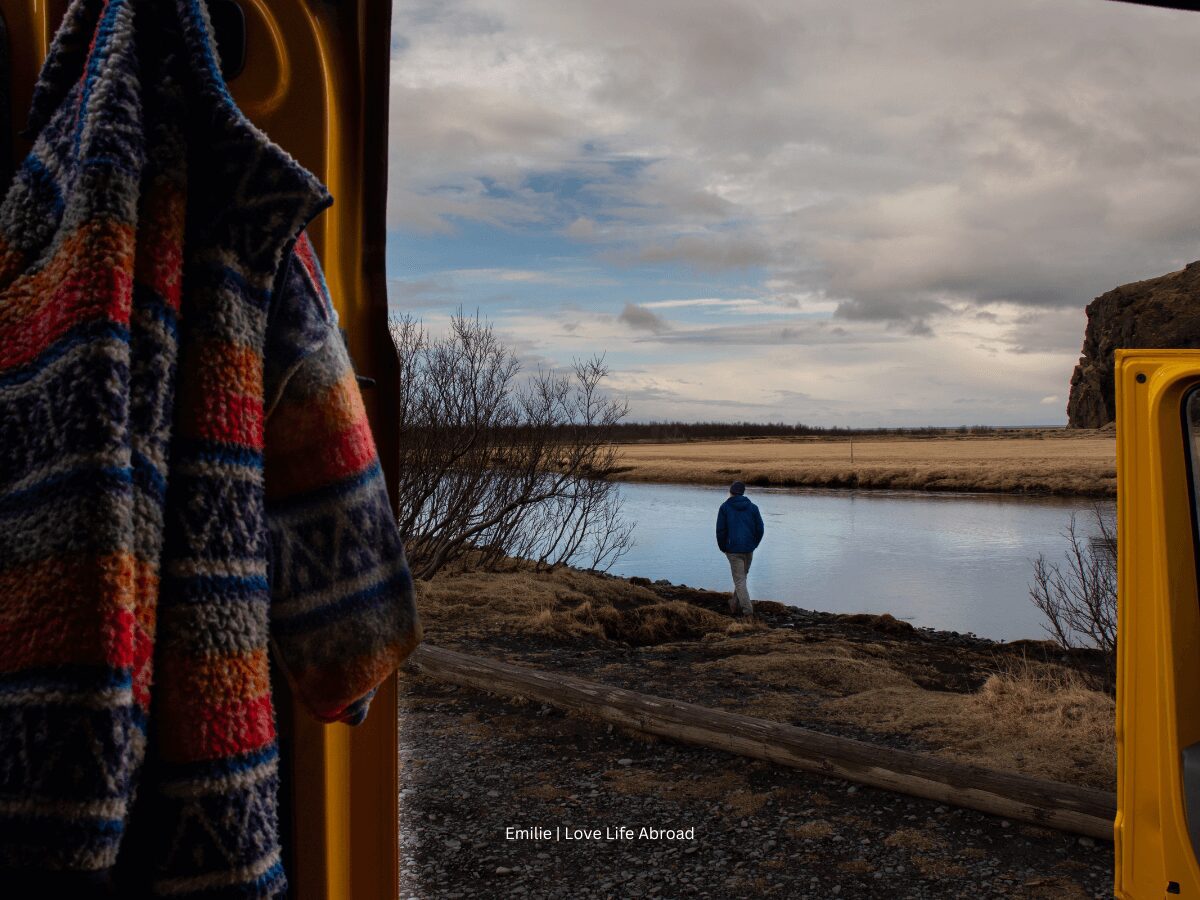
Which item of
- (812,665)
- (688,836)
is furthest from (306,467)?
(812,665)

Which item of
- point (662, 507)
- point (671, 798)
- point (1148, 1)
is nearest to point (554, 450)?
point (671, 798)

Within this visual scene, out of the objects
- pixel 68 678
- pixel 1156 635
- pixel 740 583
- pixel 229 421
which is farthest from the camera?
pixel 740 583

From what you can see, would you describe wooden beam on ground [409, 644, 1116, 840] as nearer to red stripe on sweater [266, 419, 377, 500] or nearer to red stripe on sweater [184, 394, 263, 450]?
red stripe on sweater [266, 419, 377, 500]

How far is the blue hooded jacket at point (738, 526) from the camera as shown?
10906 millimetres

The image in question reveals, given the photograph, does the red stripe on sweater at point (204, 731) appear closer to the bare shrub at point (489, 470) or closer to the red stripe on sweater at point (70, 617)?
the red stripe on sweater at point (70, 617)

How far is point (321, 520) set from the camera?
1.05 meters

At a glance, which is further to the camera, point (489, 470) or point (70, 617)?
point (489, 470)

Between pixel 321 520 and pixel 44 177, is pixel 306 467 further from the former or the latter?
pixel 44 177

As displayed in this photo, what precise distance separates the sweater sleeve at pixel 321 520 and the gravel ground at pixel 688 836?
10.7 feet

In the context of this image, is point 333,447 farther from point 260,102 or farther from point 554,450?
point 554,450

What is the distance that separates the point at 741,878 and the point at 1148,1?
11.1 feet

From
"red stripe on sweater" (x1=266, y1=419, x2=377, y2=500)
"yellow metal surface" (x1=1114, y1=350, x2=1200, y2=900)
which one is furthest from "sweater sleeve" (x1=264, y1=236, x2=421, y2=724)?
"yellow metal surface" (x1=1114, y1=350, x2=1200, y2=900)

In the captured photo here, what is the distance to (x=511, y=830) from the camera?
4520 millimetres

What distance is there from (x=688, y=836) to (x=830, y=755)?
1.00 m
